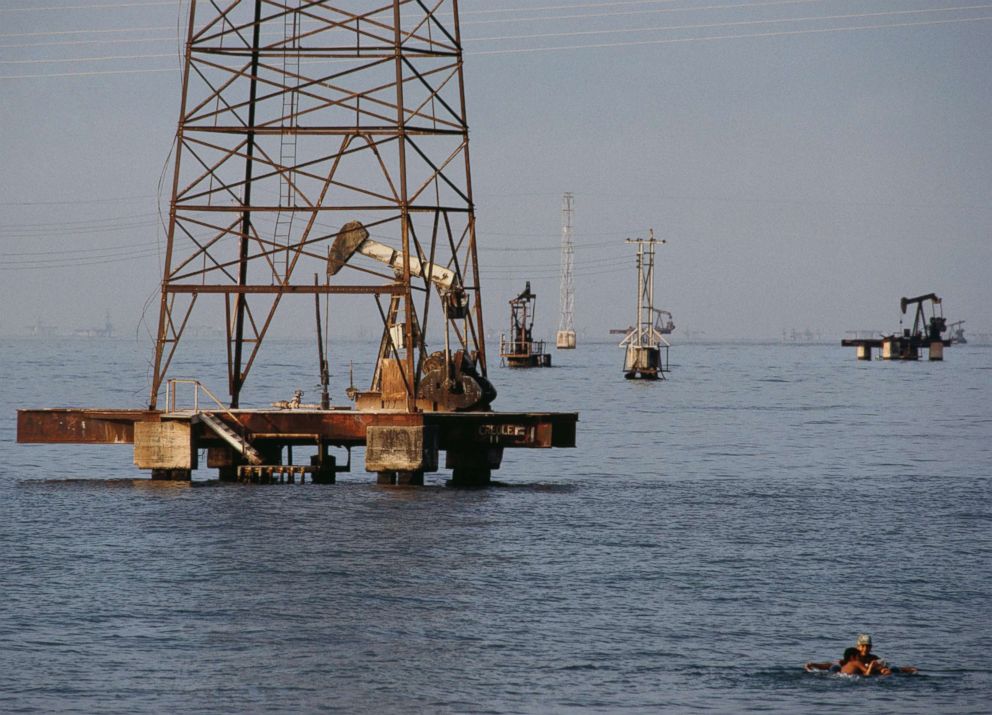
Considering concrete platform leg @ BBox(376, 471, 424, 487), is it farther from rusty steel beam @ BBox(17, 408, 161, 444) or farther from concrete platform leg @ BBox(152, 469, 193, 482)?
rusty steel beam @ BBox(17, 408, 161, 444)

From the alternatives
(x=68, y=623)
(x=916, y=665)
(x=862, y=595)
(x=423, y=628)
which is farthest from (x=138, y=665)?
(x=862, y=595)

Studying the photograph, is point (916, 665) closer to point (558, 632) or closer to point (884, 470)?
point (558, 632)

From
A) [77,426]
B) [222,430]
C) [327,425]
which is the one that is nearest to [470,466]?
[327,425]

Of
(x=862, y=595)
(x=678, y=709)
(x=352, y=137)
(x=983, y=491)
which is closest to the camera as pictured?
(x=678, y=709)

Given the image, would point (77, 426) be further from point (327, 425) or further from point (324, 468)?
point (327, 425)

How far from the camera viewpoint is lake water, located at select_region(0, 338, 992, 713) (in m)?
24.4

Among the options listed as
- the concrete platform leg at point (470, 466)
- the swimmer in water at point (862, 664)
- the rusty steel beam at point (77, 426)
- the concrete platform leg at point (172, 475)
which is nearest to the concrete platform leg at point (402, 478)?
the concrete platform leg at point (470, 466)

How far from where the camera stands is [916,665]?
2616cm

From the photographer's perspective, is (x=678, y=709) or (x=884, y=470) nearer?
(x=678, y=709)

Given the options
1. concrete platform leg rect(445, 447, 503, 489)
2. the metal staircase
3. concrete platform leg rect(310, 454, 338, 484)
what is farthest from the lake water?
the metal staircase

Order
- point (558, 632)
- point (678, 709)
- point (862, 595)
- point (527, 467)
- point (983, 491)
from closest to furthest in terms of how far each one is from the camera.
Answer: point (678, 709) → point (558, 632) → point (862, 595) → point (983, 491) → point (527, 467)

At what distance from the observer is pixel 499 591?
106ft

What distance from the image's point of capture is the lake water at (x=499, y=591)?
80.1 feet

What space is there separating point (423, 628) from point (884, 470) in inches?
1492
